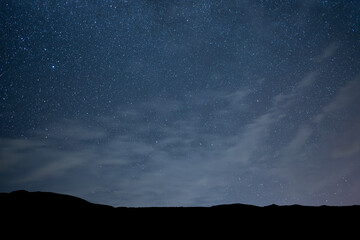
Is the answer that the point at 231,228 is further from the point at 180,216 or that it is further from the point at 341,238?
the point at 341,238

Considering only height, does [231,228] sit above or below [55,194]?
below

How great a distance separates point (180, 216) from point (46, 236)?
1.47 meters

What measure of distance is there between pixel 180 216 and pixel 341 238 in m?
1.82

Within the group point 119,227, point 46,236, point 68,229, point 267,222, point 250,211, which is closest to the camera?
point 46,236

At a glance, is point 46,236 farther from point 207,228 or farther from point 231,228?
point 231,228

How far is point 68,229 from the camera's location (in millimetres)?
2412

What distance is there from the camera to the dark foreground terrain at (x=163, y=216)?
254cm

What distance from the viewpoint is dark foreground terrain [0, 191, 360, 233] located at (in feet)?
8.33

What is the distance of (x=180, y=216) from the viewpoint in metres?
2.85

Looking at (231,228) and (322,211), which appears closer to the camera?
(231,228)

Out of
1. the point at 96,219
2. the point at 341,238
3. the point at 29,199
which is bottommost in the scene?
the point at 341,238

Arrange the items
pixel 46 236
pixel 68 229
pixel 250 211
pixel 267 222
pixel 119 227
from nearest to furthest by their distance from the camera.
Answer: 1. pixel 46 236
2. pixel 68 229
3. pixel 119 227
4. pixel 267 222
5. pixel 250 211

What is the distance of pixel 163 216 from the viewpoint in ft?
9.29

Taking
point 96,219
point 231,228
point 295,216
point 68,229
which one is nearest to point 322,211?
point 295,216
